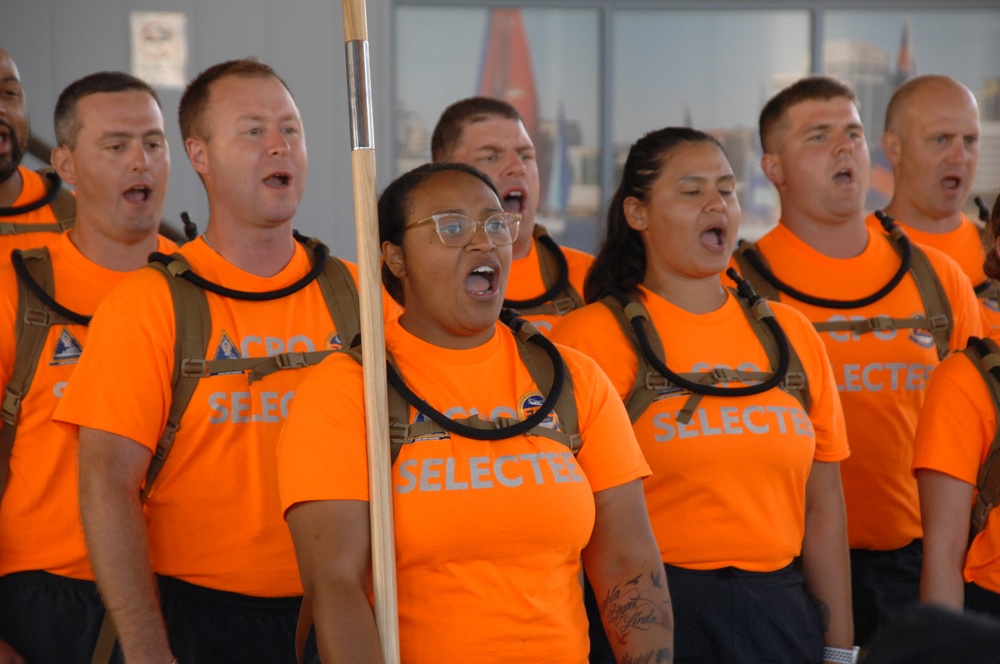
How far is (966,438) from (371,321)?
4.26 ft

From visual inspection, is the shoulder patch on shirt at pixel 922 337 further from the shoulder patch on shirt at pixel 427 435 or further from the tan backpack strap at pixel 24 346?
the tan backpack strap at pixel 24 346

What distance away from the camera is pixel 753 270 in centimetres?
353

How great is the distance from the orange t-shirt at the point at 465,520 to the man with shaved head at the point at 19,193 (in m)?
1.60

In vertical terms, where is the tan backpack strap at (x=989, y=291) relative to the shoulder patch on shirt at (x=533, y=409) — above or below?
Result: below

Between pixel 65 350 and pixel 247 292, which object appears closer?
pixel 247 292

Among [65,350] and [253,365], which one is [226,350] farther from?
[65,350]

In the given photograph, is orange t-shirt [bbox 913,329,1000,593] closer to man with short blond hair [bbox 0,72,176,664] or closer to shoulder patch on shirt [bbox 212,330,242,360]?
shoulder patch on shirt [bbox 212,330,242,360]

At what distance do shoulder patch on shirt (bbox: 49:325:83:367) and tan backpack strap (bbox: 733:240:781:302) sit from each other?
1749mm

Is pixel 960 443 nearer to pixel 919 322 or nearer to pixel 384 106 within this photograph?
pixel 919 322

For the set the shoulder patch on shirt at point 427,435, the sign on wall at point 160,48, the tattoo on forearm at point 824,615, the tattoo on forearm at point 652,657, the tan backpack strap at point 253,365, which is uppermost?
the sign on wall at point 160,48

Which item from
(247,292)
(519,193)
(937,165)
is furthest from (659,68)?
(247,292)

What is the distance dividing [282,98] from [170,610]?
113cm

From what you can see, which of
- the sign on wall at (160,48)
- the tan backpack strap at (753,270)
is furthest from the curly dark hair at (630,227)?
the sign on wall at (160,48)

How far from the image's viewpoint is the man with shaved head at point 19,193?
351 cm
